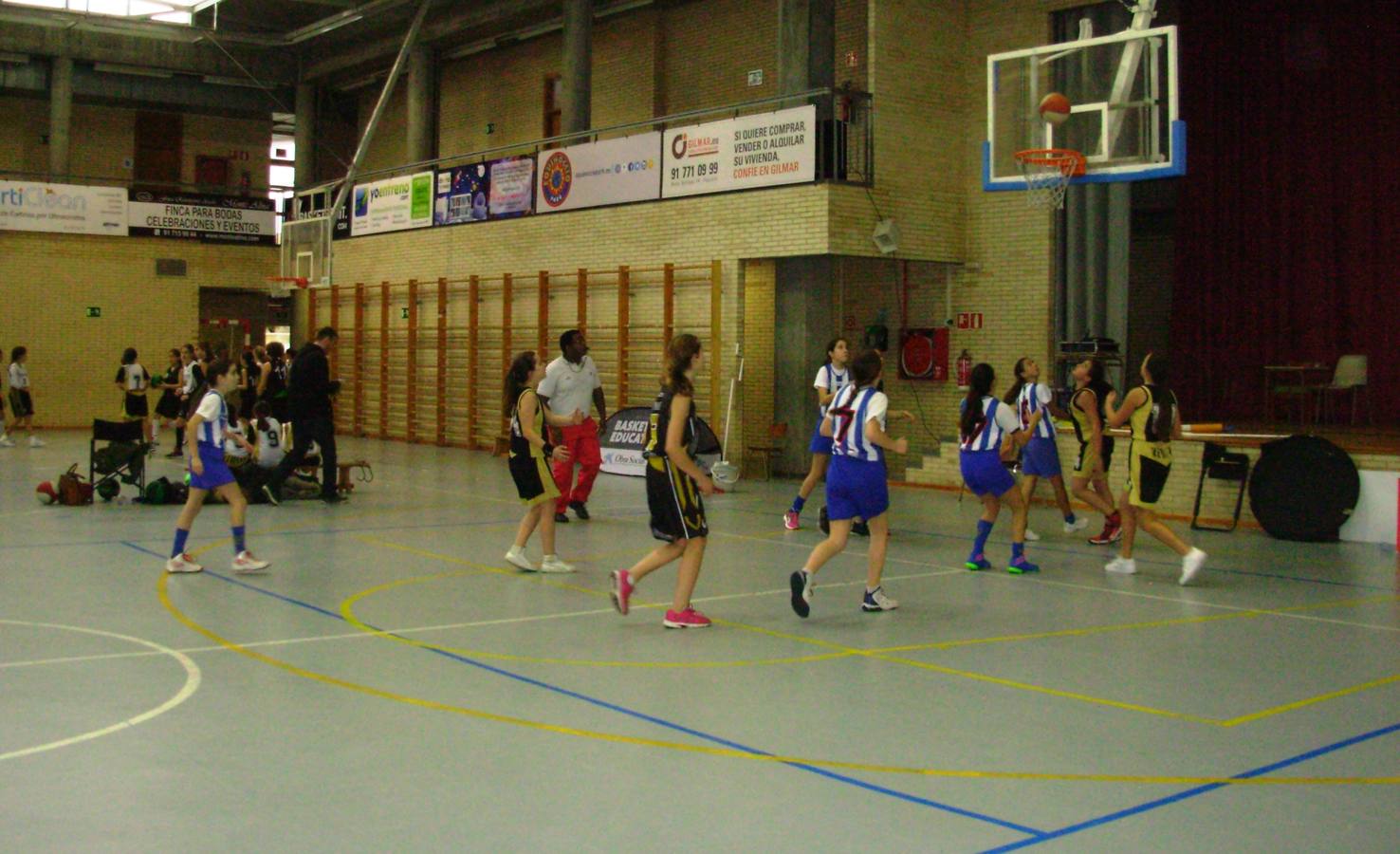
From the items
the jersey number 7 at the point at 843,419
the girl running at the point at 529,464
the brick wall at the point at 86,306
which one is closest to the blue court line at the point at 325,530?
the girl running at the point at 529,464

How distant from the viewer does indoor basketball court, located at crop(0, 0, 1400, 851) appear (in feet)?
17.5

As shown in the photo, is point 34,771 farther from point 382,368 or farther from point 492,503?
point 382,368

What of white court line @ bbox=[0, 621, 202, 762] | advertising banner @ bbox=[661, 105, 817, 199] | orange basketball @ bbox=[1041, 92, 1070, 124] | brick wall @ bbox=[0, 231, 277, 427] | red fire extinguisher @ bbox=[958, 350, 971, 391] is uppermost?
advertising banner @ bbox=[661, 105, 817, 199]

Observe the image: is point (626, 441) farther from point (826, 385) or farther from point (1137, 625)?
point (1137, 625)

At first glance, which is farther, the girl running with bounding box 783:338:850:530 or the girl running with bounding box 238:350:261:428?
the girl running with bounding box 238:350:261:428

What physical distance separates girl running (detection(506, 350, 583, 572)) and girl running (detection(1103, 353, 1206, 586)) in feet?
14.7

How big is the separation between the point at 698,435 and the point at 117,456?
24.0 ft

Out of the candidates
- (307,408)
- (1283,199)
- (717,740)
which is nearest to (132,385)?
(307,408)

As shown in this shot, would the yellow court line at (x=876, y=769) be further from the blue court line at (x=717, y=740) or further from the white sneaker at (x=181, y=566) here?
the white sneaker at (x=181, y=566)

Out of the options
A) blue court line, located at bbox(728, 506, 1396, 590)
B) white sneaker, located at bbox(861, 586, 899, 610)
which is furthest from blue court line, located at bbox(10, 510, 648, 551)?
white sneaker, located at bbox(861, 586, 899, 610)

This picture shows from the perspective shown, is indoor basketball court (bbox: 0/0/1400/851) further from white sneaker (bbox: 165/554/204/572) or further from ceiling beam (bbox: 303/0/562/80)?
ceiling beam (bbox: 303/0/562/80)

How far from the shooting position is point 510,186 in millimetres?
23953

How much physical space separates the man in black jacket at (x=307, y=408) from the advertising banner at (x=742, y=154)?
22.6 feet

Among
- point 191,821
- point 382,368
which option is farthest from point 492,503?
point 382,368
